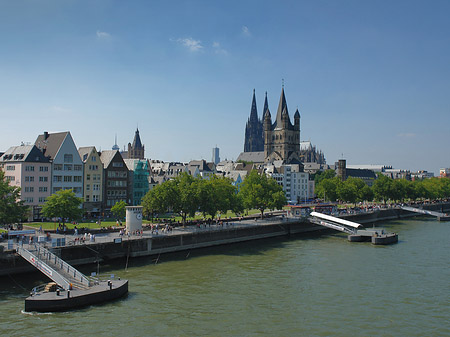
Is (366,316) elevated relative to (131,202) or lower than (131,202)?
lower

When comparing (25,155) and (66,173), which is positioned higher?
(25,155)

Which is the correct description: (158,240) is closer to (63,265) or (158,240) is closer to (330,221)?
(63,265)

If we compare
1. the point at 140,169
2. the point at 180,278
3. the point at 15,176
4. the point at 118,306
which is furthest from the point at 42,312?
the point at 140,169

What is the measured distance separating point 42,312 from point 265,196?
63.9 meters

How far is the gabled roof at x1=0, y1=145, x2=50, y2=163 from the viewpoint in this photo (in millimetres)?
79688

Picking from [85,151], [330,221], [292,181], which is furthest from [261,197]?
[292,181]

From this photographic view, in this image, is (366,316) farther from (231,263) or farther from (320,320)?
(231,263)

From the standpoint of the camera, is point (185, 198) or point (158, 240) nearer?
point (158, 240)

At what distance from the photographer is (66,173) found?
8494 cm

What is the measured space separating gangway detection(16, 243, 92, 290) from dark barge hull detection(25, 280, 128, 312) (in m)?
1.31

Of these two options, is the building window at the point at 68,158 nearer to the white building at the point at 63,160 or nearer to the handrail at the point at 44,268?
the white building at the point at 63,160

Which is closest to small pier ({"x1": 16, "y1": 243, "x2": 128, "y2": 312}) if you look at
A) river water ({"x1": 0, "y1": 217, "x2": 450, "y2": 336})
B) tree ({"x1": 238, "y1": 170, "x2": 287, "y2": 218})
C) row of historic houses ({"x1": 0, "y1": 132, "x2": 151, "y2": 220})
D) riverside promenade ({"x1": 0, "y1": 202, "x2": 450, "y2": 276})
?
river water ({"x1": 0, "y1": 217, "x2": 450, "y2": 336})

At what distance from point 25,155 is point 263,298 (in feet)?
188

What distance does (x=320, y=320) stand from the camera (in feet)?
112
